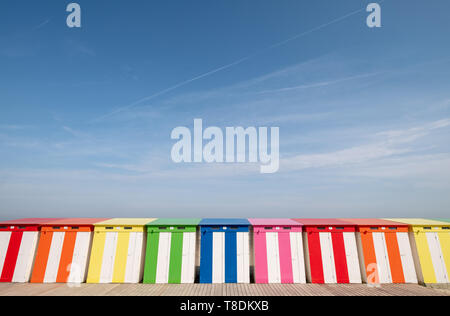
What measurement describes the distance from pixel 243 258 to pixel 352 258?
14.2ft

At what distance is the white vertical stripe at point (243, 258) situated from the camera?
890cm

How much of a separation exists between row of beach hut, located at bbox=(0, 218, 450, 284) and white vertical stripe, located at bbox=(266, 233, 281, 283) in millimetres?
34

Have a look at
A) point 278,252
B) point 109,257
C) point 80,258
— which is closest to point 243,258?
point 278,252

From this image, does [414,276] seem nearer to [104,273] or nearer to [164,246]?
[164,246]

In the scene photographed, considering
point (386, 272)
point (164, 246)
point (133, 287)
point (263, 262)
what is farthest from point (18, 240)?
point (386, 272)

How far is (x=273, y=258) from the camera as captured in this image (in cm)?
905

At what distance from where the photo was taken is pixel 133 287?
27.5 ft

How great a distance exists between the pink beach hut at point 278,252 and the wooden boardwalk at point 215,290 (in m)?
0.35

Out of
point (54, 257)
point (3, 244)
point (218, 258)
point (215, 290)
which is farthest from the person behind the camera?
point (3, 244)

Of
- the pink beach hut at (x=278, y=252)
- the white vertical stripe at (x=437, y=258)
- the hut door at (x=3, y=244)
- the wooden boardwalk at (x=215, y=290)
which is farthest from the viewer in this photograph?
the hut door at (x=3, y=244)

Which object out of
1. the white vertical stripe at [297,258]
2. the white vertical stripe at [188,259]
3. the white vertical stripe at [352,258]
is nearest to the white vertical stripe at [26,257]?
the white vertical stripe at [188,259]

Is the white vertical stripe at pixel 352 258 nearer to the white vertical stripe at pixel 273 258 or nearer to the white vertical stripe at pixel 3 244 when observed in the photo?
the white vertical stripe at pixel 273 258

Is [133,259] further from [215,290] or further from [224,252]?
[224,252]

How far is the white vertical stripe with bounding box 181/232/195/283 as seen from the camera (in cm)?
888
